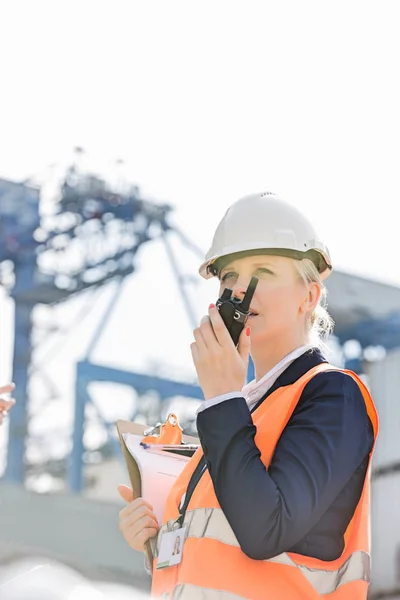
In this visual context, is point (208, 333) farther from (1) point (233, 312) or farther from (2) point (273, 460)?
(2) point (273, 460)

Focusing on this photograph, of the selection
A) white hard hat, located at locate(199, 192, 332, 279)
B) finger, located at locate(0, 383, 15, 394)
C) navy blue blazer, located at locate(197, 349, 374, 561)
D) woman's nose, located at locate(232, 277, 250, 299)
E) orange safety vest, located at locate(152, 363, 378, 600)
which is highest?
white hard hat, located at locate(199, 192, 332, 279)

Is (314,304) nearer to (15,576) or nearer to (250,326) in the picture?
(250,326)

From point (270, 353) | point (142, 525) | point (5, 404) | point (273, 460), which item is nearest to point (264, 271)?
point (270, 353)

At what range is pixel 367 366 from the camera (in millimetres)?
22844

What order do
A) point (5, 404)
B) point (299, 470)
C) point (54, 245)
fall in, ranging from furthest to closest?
point (54, 245)
point (5, 404)
point (299, 470)

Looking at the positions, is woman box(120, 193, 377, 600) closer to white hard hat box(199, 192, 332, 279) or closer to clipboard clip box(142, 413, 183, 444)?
white hard hat box(199, 192, 332, 279)

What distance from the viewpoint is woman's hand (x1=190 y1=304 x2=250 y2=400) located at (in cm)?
258

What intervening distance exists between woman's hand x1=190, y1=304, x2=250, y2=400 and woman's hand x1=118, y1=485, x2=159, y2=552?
1.80 feet

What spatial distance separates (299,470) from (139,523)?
0.67 metres

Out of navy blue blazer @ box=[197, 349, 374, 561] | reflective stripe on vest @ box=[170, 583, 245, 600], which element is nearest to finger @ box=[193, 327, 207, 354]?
navy blue blazer @ box=[197, 349, 374, 561]

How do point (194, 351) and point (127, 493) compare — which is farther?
point (127, 493)

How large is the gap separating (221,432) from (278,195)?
832 mm

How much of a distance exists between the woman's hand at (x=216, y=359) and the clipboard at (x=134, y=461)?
0.59 m

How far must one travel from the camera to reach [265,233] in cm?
293
